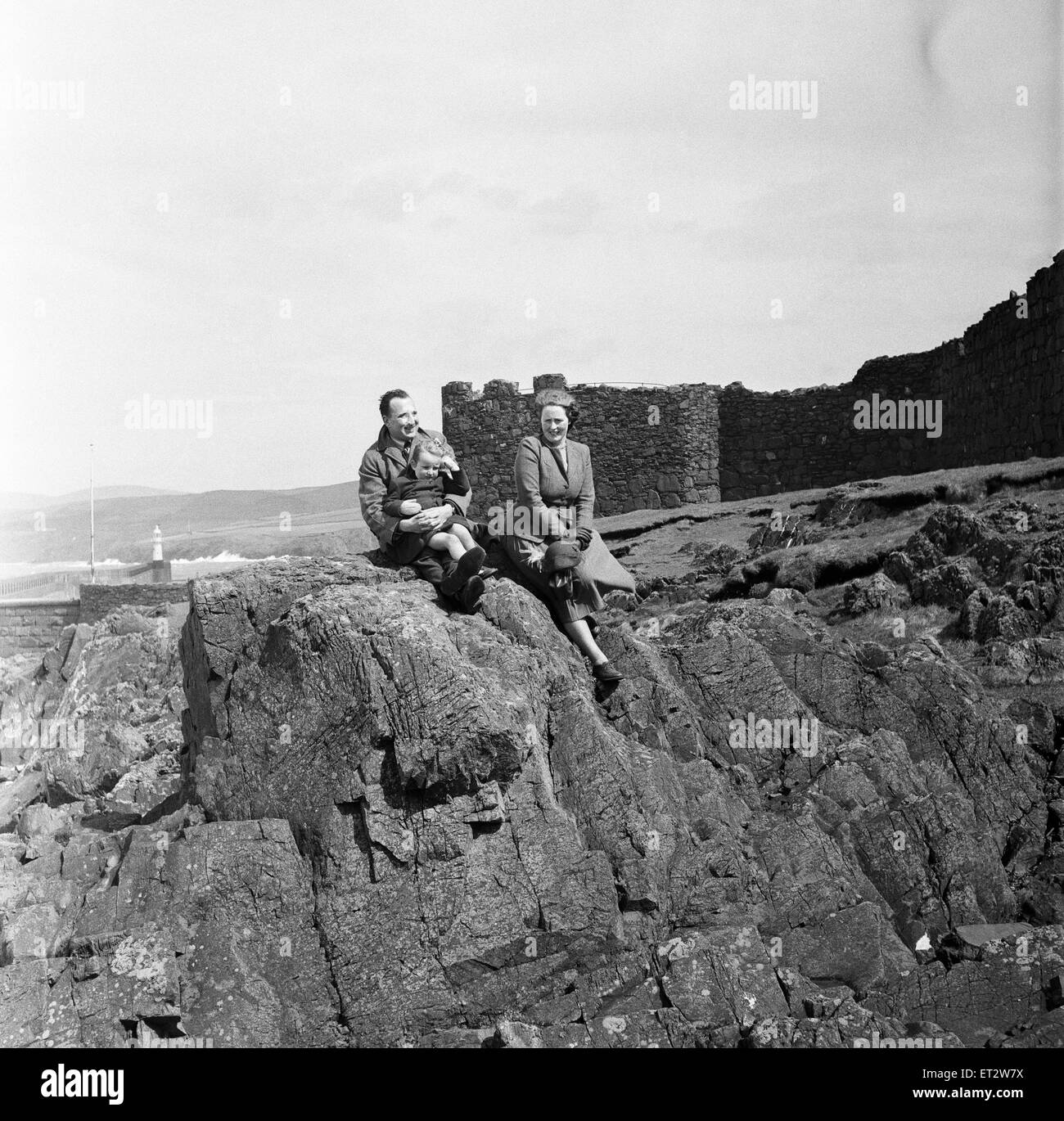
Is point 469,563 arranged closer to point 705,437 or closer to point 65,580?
point 705,437

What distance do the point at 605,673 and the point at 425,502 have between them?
1.95 meters

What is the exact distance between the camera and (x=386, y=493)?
10.4 meters

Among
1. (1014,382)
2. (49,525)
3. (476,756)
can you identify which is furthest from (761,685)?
(49,525)

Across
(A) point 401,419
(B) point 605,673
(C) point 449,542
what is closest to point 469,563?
(C) point 449,542

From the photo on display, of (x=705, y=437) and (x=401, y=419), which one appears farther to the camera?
(x=705, y=437)

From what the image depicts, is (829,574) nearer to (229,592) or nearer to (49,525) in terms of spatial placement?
(229,592)

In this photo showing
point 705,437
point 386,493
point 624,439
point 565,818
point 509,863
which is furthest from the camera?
point 624,439

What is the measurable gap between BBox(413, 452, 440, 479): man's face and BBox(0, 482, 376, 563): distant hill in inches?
1755

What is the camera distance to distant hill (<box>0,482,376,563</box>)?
69.7 meters
